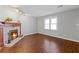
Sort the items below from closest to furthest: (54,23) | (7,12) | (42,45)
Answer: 1. (7,12)
2. (42,45)
3. (54,23)

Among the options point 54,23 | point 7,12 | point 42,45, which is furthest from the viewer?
point 54,23

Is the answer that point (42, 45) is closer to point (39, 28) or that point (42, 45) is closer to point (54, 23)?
point (39, 28)

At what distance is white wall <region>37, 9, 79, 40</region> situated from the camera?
2170 millimetres

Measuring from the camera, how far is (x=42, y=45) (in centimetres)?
215

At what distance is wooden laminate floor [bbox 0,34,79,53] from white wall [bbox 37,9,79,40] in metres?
0.13

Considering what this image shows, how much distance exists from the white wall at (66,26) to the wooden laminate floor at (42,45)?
128mm

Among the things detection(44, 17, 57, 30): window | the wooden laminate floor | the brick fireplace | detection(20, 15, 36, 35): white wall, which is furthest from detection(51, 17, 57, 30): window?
the brick fireplace

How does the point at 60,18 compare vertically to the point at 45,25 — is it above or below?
above

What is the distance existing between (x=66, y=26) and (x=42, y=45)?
75 centimetres

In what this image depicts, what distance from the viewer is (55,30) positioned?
2.27 meters

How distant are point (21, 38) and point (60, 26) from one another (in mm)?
960

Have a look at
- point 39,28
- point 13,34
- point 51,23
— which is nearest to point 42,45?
point 39,28
